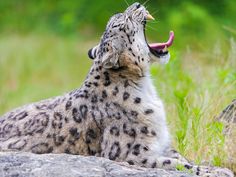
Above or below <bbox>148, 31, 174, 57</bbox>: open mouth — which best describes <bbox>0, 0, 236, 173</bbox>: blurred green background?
above

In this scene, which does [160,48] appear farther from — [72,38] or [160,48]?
[72,38]

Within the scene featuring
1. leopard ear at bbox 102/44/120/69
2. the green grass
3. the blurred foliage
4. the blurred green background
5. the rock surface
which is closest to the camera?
the rock surface

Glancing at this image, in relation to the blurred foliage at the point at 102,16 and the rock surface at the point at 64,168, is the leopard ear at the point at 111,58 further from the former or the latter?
the blurred foliage at the point at 102,16

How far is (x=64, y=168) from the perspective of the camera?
6.56 m

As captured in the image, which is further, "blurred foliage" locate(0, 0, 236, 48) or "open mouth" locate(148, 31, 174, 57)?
"blurred foliage" locate(0, 0, 236, 48)

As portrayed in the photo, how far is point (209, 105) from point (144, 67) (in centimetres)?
111

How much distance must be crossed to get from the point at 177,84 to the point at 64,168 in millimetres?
3660

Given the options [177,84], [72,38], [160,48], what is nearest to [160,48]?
[160,48]

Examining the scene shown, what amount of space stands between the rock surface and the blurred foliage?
35.9 feet

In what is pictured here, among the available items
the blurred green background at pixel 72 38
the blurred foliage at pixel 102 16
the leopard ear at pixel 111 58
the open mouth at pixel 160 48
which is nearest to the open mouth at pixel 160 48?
the open mouth at pixel 160 48

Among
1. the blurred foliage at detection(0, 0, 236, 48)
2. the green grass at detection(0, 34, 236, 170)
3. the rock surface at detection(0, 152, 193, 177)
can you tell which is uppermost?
the blurred foliage at detection(0, 0, 236, 48)

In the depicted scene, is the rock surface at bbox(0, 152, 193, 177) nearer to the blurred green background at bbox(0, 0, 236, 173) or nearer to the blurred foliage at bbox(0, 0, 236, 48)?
the blurred green background at bbox(0, 0, 236, 173)

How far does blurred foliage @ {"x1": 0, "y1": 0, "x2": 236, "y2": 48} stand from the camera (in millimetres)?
18812

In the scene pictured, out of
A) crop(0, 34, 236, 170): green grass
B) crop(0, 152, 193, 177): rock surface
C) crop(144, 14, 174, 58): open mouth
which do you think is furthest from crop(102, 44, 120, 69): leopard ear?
crop(0, 152, 193, 177): rock surface
